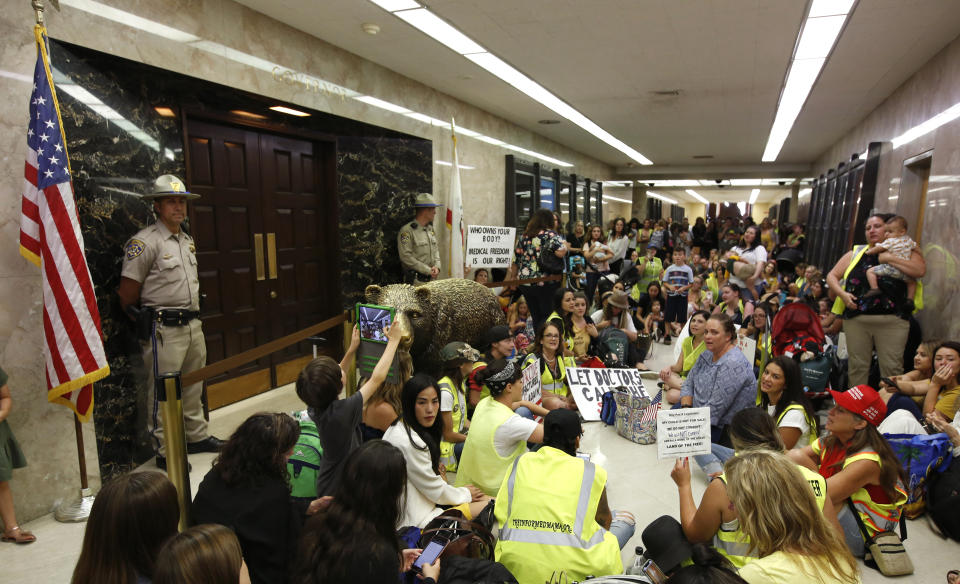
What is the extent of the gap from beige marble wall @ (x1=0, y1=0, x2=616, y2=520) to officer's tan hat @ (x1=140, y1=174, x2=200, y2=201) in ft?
2.16

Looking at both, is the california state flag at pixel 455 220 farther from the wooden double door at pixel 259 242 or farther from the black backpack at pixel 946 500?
the black backpack at pixel 946 500

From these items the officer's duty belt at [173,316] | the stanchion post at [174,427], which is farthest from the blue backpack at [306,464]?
the officer's duty belt at [173,316]

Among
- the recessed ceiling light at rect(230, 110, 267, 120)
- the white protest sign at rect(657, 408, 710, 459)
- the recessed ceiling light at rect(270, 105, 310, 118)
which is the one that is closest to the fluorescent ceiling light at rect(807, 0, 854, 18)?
the white protest sign at rect(657, 408, 710, 459)

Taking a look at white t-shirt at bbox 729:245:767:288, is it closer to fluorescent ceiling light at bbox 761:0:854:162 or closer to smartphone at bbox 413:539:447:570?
fluorescent ceiling light at bbox 761:0:854:162

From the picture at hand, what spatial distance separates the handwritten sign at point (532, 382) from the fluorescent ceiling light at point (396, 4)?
2.76 metres

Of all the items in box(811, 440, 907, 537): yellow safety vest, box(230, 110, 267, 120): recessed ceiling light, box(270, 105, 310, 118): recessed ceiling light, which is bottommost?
box(811, 440, 907, 537): yellow safety vest

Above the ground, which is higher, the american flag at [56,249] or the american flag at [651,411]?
the american flag at [56,249]

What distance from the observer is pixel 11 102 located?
274cm

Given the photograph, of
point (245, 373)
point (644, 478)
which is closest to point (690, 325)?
point (644, 478)

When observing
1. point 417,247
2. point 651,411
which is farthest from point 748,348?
point 417,247

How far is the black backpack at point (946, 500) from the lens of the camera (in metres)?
2.74

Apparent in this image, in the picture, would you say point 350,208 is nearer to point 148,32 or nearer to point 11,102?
point 148,32

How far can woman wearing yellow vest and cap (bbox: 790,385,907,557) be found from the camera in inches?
92.7

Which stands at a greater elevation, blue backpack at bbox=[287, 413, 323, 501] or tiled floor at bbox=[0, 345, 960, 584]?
blue backpack at bbox=[287, 413, 323, 501]
